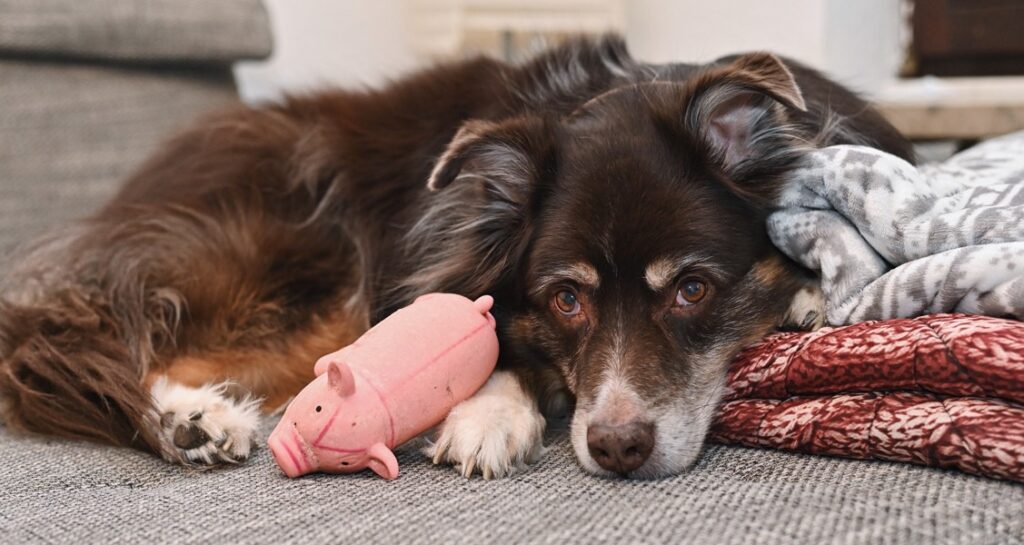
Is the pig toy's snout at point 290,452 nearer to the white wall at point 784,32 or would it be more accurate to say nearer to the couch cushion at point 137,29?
the couch cushion at point 137,29

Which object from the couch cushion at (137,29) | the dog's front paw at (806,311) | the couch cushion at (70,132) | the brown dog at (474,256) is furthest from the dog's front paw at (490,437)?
the couch cushion at (137,29)

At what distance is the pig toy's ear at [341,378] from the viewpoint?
1863 millimetres

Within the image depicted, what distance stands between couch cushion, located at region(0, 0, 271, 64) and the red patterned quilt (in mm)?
2876

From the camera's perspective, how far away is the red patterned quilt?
168 cm

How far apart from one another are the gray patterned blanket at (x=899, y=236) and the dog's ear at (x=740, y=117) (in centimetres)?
10

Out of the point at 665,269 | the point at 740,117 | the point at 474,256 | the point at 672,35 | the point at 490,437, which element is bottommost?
the point at 672,35

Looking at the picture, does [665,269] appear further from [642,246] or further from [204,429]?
[204,429]

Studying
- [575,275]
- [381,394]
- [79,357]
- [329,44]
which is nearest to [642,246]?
[575,275]

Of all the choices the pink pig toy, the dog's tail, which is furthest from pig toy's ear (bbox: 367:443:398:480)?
the dog's tail

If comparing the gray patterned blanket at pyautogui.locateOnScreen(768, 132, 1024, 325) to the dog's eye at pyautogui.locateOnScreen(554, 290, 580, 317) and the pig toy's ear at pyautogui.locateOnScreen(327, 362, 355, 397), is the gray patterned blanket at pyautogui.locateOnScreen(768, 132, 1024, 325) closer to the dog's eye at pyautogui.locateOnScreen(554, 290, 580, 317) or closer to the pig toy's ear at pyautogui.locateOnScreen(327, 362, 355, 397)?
the dog's eye at pyautogui.locateOnScreen(554, 290, 580, 317)

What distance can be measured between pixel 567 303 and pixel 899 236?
0.76 metres

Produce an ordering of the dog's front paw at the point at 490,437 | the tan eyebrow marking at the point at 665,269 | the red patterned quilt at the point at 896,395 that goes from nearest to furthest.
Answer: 1. the red patterned quilt at the point at 896,395
2. the dog's front paw at the point at 490,437
3. the tan eyebrow marking at the point at 665,269

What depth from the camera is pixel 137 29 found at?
380 centimetres

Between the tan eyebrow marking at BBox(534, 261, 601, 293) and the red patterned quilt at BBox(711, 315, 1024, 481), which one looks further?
the tan eyebrow marking at BBox(534, 261, 601, 293)
